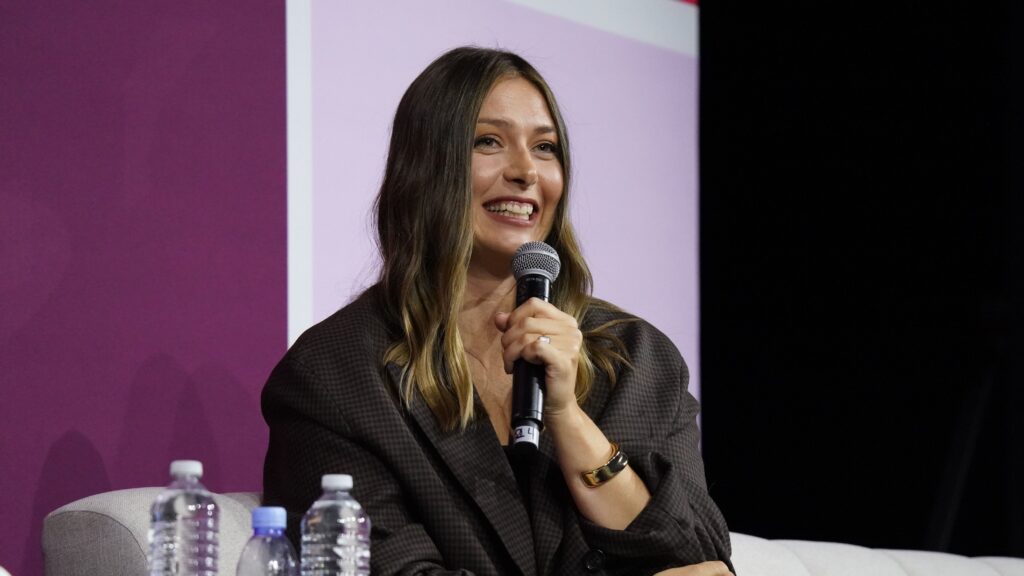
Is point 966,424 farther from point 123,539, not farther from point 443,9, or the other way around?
point 123,539

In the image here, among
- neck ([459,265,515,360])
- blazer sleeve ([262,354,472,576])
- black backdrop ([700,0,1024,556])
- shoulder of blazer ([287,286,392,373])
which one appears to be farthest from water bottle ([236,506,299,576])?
black backdrop ([700,0,1024,556])

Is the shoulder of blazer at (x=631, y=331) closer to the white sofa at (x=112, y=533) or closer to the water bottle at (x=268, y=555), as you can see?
the white sofa at (x=112, y=533)

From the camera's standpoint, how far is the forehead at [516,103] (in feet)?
7.38

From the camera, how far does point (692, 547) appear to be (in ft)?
6.35

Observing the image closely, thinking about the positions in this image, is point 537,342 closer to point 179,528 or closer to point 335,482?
point 335,482

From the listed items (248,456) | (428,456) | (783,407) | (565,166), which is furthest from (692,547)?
(783,407)

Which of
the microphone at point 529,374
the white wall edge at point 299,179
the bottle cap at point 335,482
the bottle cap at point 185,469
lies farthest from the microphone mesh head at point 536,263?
the white wall edge at point 299,179

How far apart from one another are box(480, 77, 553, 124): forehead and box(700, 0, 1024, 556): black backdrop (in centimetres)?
205

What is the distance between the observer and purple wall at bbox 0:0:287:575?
2236 mm

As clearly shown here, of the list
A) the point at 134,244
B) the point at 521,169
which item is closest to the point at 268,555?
the point at 521,169

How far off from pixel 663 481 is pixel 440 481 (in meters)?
0.37

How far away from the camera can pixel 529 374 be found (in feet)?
5.56

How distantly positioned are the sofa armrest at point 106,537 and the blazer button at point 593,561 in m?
0.58

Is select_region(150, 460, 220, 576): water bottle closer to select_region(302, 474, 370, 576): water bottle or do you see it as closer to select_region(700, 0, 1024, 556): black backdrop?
select_region(302, 474, 370, 576): water bottle
